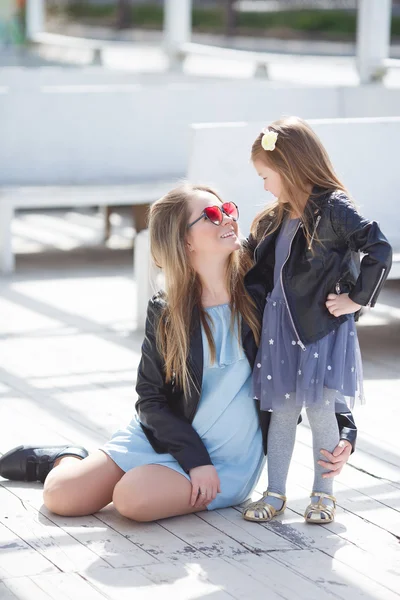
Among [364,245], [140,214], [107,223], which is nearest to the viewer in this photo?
[364,245]

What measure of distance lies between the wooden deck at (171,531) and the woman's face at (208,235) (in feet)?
2.47

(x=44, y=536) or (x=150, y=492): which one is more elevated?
(x=150, y=492)

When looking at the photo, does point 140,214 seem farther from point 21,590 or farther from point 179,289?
point 21,590

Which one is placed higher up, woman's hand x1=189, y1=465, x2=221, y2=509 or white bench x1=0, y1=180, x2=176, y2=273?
white bench x1=0, y1=180, x2=176, y2=273

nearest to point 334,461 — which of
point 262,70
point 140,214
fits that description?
point 140,214

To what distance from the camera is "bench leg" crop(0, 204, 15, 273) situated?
7.03 m

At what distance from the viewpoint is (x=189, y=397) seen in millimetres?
3115

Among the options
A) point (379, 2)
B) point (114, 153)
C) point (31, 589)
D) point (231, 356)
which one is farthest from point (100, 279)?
point (31, 589)

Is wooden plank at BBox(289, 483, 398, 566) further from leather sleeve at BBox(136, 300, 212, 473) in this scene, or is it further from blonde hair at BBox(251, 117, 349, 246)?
blonde hair at BBox(251, 117, 349, 246)

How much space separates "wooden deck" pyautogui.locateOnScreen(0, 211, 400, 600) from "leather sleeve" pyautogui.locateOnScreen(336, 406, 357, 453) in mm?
228

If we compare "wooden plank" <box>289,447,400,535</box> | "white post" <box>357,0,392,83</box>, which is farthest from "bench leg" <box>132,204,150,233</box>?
"wooden plank" <box>289,447,400,535</box>

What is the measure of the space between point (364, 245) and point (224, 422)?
2.11 ft

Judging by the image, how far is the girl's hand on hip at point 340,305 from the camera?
298 cm

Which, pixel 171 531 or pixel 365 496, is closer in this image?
pixel 171 531
